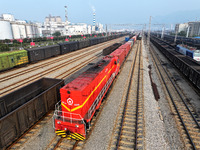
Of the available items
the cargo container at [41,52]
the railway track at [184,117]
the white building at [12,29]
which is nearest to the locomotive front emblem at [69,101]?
the railway track at [184,117]

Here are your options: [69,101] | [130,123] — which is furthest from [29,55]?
[130,123]

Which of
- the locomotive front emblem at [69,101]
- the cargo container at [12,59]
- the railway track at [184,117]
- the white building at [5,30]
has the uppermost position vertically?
the white building at [5,30]

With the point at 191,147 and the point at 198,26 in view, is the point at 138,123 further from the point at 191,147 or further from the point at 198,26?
the point at 198,26

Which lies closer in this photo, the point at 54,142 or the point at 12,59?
the point at 54,142

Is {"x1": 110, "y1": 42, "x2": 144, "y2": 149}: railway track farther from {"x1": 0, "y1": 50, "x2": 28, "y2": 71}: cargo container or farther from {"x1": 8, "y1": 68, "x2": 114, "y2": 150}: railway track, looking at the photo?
{"x1": 0, "y1": 50, "x2": 28, "y2": 71}: cargo container

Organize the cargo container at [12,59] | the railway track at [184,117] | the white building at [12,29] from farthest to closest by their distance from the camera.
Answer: the white building at [12,29] < the cargo container at [12,59] < the railway track at [184,117]

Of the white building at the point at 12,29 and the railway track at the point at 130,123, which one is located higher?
the white building at the point at 12,29

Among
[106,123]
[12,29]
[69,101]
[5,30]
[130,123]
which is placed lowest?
[130,123]

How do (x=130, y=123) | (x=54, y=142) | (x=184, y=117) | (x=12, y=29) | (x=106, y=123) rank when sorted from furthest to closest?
(x=12, y=29) < (x=184, y=117) < (x=130, y=123) < (x=106, y=123) < (x=54, y=142)

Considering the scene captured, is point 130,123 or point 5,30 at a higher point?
point 5,30

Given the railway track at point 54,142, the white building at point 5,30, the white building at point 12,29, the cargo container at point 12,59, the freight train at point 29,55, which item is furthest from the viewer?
the white building at point 12,29

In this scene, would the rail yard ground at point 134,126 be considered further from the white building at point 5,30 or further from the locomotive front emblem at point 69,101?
the white building at point 5,30

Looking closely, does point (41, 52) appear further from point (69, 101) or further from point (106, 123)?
point (106, 123)

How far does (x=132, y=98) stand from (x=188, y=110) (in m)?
5.32
